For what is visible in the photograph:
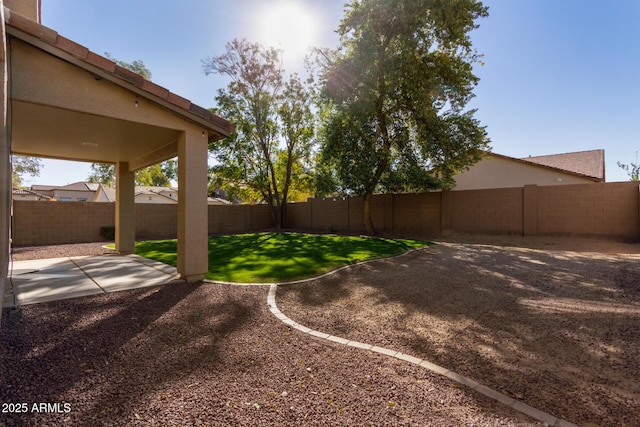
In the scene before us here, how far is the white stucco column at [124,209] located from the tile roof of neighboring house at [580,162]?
24.5 m

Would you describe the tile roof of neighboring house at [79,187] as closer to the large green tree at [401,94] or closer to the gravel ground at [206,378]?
the large green tree at [401,94]

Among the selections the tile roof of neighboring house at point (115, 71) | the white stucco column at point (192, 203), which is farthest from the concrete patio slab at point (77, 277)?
the tile roof of neighboring house at point (115, 71)

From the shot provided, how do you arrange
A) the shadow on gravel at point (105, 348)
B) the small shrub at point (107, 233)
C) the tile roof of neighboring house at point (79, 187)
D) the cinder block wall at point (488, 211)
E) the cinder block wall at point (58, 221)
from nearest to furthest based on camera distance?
the shadow on gravel at point (105, 348)
the cinder block wall at point (58, 221)
the cinder block wall at point (488, 211)
the small shrub at point (107, 233)
the tile roof of neighboring house at point (79, 187)

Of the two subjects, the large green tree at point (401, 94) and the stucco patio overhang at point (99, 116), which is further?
the large green tree at point (401, 94)

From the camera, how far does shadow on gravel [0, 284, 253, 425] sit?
7.71 feet

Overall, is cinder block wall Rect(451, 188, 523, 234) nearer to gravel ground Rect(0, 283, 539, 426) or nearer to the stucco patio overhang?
the stucco patio overhang

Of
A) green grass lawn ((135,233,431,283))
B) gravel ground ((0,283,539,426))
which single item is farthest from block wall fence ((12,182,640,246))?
gravel ground ((0,283,539,426))

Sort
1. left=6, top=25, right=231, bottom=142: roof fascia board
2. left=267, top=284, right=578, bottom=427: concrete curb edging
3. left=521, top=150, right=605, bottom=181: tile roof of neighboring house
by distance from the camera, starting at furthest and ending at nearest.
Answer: left=521, top=150, right=605, bottom=181: tile roof of neighboring house
left=6, top=25, right=231, bottom=142: roof fascia board
left=267, top=284, right=578, bottom=427: concrete curb edging

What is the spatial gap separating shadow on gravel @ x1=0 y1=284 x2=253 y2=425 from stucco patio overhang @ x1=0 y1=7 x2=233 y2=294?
5.01ft

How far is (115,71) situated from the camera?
4777 mm

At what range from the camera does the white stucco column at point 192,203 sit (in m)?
5.82

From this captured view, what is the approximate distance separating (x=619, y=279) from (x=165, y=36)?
1364 centimetres

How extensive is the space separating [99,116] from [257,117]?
14.5 m

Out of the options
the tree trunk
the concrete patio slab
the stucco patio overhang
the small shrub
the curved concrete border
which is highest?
the stucco patio overhang
